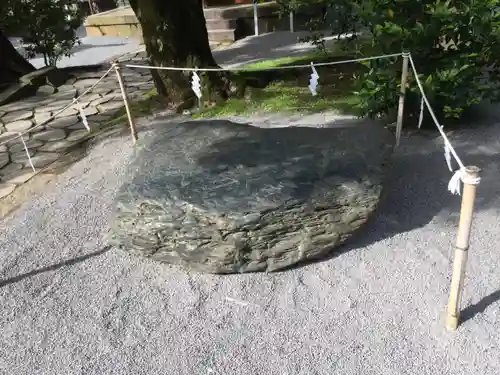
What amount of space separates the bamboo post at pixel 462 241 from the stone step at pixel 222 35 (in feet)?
33.5

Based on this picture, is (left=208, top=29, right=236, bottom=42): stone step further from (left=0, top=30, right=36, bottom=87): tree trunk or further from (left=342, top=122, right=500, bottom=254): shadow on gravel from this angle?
(left=342, top=122, right=500, bottom=254): shadow on gravel

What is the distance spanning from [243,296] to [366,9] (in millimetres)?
3333

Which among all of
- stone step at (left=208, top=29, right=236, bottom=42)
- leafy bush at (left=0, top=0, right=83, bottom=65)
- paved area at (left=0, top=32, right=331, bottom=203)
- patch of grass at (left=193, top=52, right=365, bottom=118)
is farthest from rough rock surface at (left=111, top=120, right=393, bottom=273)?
stone step at (left=208, top=29, right=236, bottom=42)

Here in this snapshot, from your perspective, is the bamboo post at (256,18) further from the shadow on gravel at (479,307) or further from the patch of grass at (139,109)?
the shadow on gravel at (479,307)

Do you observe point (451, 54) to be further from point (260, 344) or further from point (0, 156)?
point (0, 156)

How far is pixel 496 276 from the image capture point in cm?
303

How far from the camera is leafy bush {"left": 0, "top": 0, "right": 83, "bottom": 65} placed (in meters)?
7.92

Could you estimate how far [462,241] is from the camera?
2420mm

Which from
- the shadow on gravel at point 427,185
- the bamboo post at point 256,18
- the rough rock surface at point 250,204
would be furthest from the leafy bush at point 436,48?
the bamboo post at point 256,18

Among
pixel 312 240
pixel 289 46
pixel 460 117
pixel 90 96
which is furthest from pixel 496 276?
pixel 289 46

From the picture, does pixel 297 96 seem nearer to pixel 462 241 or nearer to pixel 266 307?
pixel 266 307

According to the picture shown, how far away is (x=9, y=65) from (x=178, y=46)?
433 cm

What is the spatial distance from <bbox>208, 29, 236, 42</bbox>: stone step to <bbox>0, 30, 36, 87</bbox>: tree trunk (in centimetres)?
454

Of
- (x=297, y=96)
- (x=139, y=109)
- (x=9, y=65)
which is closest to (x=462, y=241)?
(x=297, y=96)
